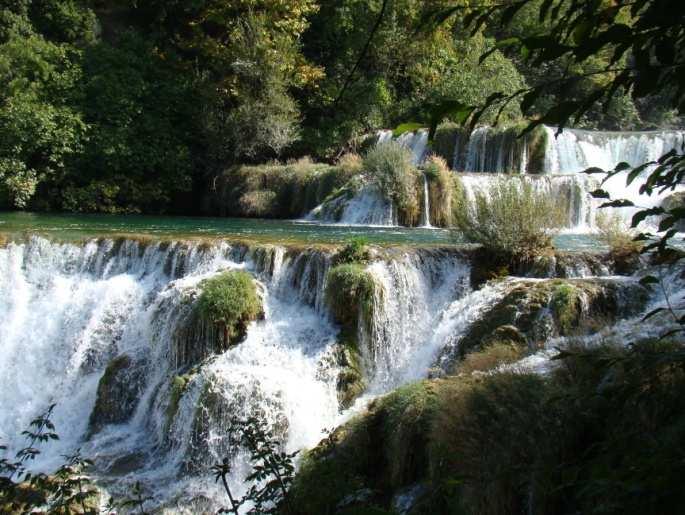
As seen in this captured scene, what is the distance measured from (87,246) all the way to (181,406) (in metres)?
4.48

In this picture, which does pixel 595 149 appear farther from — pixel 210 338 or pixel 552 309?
pixel 210 338

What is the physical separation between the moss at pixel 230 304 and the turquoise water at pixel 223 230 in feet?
6.70

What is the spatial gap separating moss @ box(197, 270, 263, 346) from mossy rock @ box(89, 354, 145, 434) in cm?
135

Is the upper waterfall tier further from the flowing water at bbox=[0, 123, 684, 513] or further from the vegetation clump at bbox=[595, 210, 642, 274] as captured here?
the vegetation clump at bbox=[595, 210, 642, 274]

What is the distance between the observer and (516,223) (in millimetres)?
8711

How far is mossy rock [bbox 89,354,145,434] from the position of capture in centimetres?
869

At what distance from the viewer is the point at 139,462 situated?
25.0ft

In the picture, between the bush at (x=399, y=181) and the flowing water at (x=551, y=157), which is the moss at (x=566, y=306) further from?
the bush at (x=399, y=181)

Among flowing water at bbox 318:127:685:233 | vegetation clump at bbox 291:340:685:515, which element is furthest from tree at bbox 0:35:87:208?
vegetation clump at bbox 291:340:685:515

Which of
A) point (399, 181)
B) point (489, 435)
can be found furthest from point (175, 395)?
point (399, 181)

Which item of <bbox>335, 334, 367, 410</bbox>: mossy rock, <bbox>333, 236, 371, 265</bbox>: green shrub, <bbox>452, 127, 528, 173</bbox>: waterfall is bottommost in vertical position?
<bbox>335, 334, 367, 410</bbox>: mossy rock

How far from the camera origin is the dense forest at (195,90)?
1953 centimetres

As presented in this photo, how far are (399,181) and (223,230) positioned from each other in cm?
395

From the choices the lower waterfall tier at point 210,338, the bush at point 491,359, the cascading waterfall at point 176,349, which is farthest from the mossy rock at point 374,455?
the lower waterfall tier at point 210,338
